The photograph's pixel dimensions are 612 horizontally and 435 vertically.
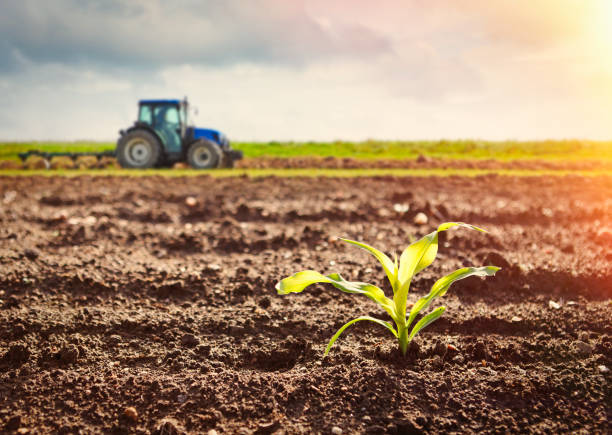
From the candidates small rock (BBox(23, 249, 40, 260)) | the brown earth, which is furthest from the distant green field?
small rock (BBox(23, 249, 40, 260))

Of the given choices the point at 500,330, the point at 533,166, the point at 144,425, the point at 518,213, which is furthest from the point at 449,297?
the point at 533,166

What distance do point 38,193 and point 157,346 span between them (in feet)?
22.6

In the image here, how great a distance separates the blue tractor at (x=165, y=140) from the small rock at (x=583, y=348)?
11889mm

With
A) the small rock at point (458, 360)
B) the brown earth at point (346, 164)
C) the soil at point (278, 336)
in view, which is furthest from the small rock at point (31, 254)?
the brown earth at point (346, 164)

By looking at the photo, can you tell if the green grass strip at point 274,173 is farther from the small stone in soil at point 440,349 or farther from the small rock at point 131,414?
the small rock at point 131,414

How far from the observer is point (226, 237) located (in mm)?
4492

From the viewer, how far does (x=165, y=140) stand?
1345 centimetres

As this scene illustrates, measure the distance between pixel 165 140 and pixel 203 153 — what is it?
1.15 meters

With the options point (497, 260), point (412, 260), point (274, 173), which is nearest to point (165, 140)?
point (274, 173)

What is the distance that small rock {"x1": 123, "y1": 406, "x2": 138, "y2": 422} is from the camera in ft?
6.09

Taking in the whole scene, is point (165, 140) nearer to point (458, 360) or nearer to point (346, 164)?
point (346, 164)

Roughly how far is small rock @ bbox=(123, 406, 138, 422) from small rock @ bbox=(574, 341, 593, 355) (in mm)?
2164

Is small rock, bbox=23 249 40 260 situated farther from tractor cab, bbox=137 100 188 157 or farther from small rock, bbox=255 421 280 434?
tractor cab, bbox=137 100 188 157

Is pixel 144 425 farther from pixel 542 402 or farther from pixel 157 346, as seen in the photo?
pixel 542 402
